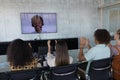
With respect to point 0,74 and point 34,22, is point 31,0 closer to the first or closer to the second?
point 34,22

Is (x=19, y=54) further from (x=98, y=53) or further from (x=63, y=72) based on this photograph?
(x=98, y=53)

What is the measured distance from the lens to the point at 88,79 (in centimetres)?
218

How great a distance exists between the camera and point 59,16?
546 cm

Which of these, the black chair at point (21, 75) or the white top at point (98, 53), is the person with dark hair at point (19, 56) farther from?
the white top at point (98, 53)

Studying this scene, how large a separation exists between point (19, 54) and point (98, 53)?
1.09 m

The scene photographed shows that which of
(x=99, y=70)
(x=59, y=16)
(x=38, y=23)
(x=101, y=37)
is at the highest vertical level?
(x=59, y=16)

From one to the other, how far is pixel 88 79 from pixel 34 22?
11.3ft

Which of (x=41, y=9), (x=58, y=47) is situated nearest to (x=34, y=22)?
(x=41, y=9)

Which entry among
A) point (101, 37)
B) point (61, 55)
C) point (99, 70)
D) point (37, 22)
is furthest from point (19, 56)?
point (37, 22)

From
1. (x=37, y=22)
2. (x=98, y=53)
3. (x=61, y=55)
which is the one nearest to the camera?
(x=61, y=55)

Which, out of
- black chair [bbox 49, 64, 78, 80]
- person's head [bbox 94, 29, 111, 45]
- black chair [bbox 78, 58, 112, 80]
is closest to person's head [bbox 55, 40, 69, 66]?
black chair [bbox 49, 64, 78, 80]

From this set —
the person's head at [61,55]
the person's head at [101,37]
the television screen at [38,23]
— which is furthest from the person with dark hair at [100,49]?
the television screen at [38,23]

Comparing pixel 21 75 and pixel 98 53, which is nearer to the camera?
pixel 21 75

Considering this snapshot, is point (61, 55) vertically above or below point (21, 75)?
above
